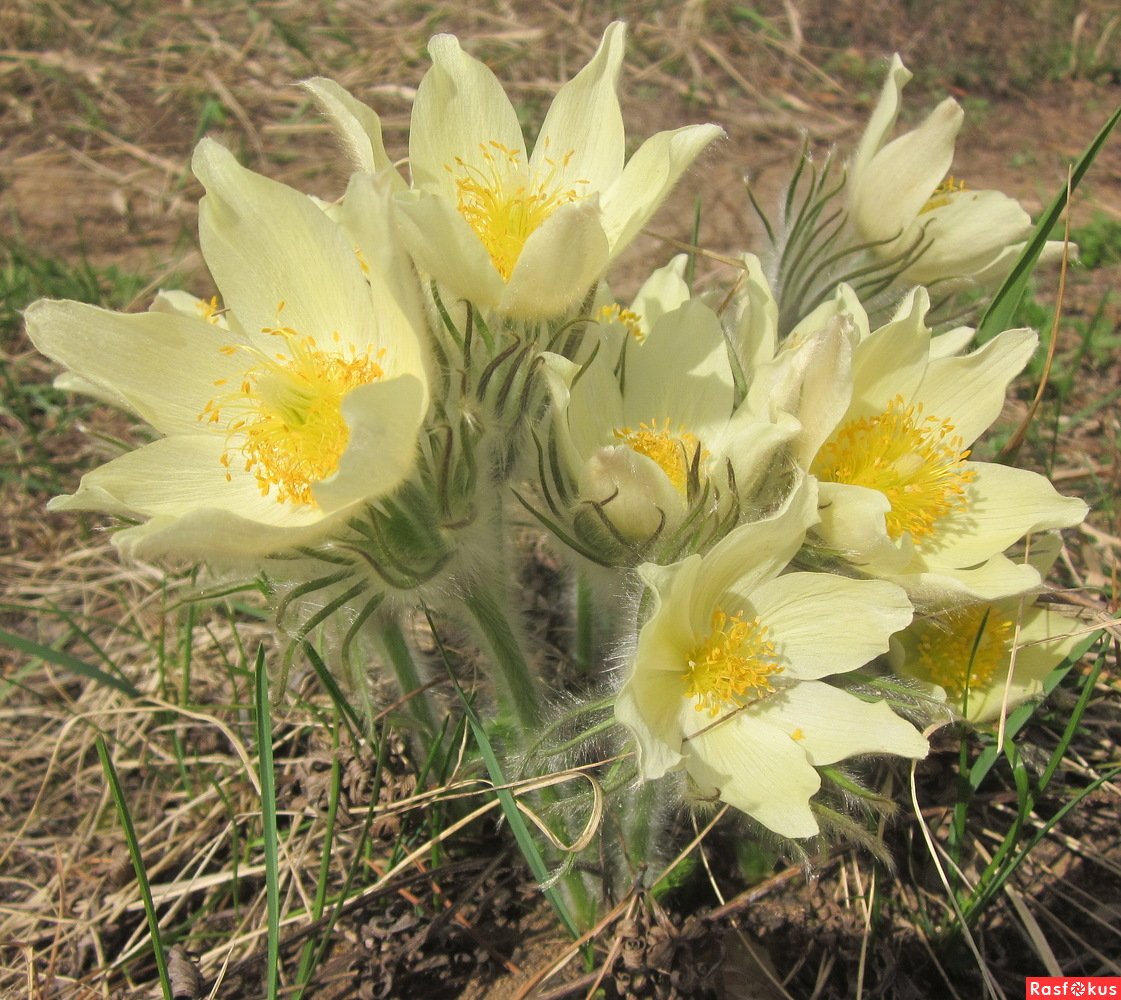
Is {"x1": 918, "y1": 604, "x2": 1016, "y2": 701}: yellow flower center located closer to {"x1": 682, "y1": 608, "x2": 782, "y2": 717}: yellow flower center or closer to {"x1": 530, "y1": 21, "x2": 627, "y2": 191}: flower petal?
{"x1": 682, "y1": 608, "x2": 782, "y2": 717}: yellow flower center

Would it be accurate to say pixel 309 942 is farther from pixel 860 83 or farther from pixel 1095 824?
pixel 860 83

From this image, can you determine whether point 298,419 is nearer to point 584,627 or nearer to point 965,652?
point 584,627

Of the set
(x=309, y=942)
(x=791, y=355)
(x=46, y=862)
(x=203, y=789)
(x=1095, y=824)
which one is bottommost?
(x=46, y=862)

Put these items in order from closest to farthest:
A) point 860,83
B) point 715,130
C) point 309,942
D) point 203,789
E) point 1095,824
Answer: point 715,130 < point 309,942 < point 1095,824 < point 203,789 < point 860,83

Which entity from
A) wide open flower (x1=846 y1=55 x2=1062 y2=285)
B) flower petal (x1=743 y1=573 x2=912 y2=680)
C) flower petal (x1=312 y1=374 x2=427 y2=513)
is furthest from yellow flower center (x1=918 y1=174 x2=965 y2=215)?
flower petal (x1=312 y1=374 x2=427 y2=513)

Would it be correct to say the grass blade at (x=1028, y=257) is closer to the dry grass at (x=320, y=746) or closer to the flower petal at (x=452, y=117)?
the dry grass at (x=320, y=746)

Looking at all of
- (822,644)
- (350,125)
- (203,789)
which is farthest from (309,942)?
(350,125)

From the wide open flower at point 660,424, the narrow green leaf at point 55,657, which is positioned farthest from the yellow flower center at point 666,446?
the narrow green leaf at point 55,657
